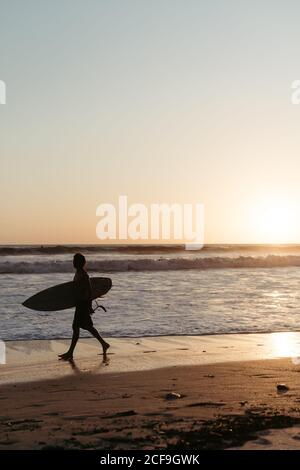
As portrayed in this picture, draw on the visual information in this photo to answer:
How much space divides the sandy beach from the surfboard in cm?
269

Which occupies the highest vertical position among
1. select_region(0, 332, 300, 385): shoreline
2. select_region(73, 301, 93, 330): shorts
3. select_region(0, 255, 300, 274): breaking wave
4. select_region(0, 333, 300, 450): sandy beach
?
select_region(73, 301, 93, 330): shorts

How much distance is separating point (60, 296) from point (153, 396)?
755 cm

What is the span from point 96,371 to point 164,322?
5.16 metres

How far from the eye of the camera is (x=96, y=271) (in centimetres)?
3831

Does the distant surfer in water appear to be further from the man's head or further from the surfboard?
the surfboard

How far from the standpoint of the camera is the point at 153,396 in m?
6.67

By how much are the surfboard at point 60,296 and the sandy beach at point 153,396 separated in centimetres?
269

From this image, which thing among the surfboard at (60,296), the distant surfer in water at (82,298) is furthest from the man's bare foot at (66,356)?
the surfboard at (60,296)

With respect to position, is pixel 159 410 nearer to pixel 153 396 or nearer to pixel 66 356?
pixel 153 396

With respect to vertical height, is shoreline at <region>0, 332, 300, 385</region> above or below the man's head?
below

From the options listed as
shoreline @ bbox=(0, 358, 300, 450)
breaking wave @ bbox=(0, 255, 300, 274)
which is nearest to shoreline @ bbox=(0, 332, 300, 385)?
shoreline @ bbox=(0, 358, 300, 450)

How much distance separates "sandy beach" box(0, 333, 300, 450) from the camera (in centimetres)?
488
